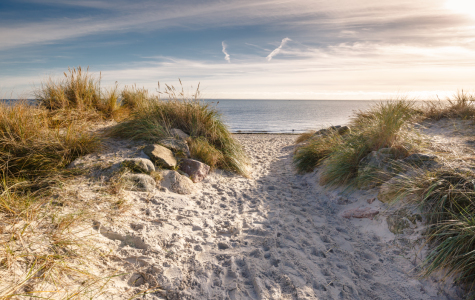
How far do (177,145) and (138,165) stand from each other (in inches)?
52.1

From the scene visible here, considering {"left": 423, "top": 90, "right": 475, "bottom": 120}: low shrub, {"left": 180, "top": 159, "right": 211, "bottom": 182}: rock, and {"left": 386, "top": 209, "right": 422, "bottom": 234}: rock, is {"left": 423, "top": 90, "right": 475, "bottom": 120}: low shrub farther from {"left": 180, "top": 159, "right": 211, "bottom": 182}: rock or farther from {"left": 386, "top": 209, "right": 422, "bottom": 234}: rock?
{"left": 180, "top": 159, "right": 211, "bottom": 182}: rock

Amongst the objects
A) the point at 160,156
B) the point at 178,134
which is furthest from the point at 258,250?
the point at 178,134

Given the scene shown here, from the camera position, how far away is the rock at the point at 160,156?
4746mm

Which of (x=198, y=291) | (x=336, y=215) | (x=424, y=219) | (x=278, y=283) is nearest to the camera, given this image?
(x=198, y=291)

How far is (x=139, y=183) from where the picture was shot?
13.2 feet

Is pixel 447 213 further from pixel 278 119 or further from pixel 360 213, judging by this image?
pixel 278 119

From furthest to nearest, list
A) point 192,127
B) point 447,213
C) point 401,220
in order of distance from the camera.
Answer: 1. point 192,127
2. point 401,220
3. point 447,213

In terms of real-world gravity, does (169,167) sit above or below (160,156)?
below

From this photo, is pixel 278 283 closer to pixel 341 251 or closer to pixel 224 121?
pixel 341 251

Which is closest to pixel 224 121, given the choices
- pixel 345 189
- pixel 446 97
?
pixel 345 189

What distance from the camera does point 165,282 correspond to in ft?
7.54

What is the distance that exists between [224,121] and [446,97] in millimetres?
7727

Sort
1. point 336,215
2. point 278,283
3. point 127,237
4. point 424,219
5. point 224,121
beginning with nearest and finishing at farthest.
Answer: point 278,283
point 127,237
point 424,219
point 336,215
point 224,121

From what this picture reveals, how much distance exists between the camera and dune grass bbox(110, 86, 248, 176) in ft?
18.6
